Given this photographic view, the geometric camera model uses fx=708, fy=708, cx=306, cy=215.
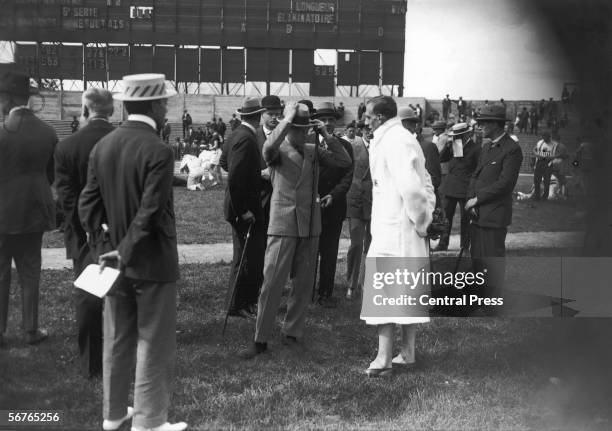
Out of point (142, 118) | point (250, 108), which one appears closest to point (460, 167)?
point (250, 108)

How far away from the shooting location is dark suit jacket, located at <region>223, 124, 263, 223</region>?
618 centimetres

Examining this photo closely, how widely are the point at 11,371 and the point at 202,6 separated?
6326 millimetres

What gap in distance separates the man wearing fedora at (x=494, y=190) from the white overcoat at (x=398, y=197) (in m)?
1.77

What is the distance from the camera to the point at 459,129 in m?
9.84

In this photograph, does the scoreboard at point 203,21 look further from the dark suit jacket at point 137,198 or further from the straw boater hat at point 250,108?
the dark suit jacket at point 137,198

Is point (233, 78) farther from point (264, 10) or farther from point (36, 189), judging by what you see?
point (36, 189)

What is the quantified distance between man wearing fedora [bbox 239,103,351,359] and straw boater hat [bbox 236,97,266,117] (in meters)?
0.92

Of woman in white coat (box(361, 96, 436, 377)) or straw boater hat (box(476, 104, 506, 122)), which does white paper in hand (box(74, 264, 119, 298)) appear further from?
straw boater hat (box(476, 104, 506, 122))

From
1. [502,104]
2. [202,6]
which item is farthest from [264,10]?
[502,104]

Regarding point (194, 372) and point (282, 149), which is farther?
point (282, 149)

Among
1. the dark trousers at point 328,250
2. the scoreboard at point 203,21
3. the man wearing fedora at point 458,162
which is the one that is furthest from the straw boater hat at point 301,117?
the man wearing fedora at point 458,162

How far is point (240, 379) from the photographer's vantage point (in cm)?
484

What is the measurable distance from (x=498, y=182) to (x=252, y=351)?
286 centimetres

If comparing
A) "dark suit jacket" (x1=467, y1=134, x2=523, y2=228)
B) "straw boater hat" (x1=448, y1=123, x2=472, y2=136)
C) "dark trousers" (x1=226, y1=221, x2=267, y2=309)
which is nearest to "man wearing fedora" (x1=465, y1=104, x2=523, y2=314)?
"dark suit jacket" (x1=467, y1=134, x2=523, y2=228)
